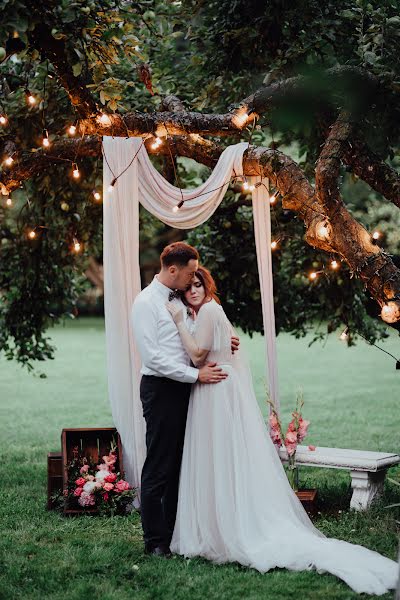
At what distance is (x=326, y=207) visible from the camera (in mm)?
5227

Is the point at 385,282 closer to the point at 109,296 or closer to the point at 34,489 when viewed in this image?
the point at 109,296

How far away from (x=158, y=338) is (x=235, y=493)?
3.03ft

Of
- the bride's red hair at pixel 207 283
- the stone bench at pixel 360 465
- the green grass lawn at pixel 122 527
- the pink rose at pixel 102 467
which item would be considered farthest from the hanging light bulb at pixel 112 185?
the stone bench at pixel 360 465

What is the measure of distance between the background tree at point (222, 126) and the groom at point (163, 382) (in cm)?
108

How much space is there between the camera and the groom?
4570 millimetres

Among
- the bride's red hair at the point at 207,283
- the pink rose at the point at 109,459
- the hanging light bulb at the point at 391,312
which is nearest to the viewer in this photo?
the bride's red hair at the point at 207,283

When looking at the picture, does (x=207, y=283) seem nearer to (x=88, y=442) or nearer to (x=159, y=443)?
(x=159, y=443)

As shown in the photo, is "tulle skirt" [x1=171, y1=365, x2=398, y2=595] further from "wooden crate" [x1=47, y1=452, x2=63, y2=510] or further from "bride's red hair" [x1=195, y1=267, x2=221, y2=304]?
"wooden crate" [x1=47, y1=452, x2=63, y2=510]

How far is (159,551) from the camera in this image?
4531 mm

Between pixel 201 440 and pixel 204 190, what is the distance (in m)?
1.76

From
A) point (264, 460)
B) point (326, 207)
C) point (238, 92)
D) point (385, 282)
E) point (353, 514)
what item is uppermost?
point (238, 92)

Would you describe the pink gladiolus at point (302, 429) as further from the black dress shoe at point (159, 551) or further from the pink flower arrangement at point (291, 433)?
the black dress shoe at point (159, 551)

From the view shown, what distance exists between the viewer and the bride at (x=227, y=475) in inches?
174

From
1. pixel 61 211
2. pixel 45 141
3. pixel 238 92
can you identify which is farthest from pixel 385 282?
pixel 61 211
